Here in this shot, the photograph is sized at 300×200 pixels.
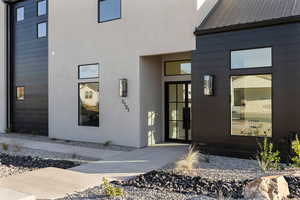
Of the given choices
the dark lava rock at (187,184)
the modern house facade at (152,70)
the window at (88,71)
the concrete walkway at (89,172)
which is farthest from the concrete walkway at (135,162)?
the window at (88,71)

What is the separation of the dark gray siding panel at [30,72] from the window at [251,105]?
26.0 feet

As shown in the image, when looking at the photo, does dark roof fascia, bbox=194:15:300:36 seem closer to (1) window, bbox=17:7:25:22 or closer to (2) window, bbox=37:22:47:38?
(2) window, bbox=37:22:47:38

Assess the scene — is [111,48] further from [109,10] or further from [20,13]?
[20,13]

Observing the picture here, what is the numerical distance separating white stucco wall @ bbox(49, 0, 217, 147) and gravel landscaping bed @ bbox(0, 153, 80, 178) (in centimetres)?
246

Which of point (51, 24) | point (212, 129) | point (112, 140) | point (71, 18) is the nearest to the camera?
point (212, 129)

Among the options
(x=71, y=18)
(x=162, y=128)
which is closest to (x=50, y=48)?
(x=71, y=18)

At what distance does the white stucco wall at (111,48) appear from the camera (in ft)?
25.0

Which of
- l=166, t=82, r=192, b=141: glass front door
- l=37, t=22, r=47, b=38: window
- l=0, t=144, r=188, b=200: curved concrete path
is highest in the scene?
l=37, t=22, r=47, b=38: window

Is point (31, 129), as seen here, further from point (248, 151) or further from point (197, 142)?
point (248, 151)

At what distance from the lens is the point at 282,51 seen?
6023 mm

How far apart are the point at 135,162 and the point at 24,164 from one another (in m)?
2.80

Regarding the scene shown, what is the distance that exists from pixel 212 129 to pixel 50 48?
7353 mm

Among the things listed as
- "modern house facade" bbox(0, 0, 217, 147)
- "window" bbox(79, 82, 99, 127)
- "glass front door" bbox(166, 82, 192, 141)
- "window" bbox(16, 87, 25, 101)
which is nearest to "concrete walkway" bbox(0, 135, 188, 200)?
"glass front door" bbox(166, 82, 192, 141)

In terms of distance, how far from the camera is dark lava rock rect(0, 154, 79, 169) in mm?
6395
